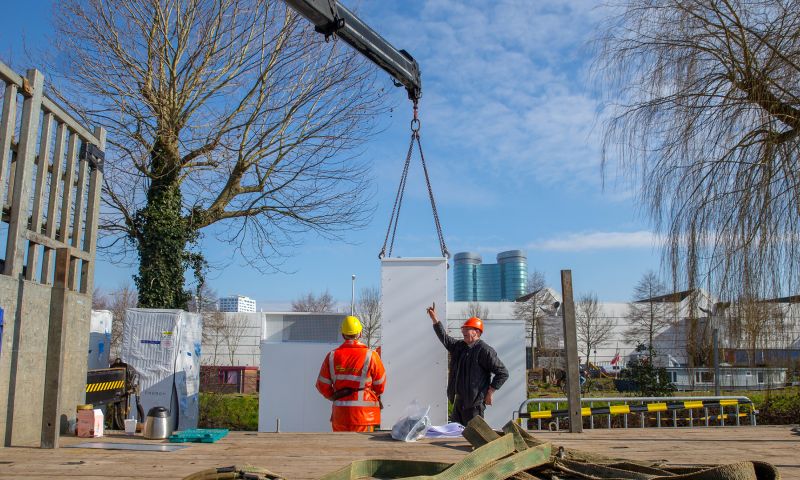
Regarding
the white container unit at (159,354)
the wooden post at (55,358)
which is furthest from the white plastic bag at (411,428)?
the white container unit at (159,354)

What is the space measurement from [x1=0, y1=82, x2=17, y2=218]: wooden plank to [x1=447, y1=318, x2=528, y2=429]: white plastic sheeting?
27.4ft

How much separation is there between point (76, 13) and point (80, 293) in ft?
33.8

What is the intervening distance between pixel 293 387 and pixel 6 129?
8.19m

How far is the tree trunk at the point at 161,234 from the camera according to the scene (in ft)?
47.5

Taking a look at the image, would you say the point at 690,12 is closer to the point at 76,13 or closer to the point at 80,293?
the point at 80,293

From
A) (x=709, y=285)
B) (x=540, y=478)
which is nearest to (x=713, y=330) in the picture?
(x=709, y=285)

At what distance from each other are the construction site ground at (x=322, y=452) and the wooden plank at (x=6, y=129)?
6.50ft

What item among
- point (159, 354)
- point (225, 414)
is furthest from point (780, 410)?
point (159, 354)

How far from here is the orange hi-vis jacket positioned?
21.7ft

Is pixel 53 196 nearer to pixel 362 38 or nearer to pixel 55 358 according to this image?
pixel 55 358

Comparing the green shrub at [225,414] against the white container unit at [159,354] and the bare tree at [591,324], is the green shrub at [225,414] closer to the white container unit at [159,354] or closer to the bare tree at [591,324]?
the white container unit at [159,354]

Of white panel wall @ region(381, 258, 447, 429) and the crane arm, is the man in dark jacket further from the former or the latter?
the crane arm

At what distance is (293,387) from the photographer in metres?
12.2

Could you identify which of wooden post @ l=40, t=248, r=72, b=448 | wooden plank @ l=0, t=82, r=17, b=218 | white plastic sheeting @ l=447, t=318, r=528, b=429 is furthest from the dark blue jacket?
wooden plank @ l=0, t=82, r=17, b=218
